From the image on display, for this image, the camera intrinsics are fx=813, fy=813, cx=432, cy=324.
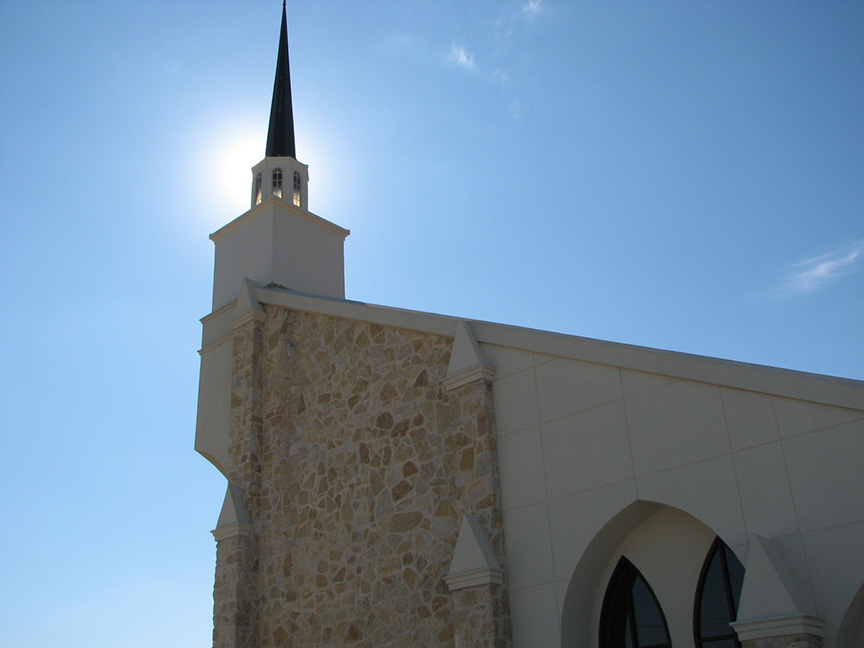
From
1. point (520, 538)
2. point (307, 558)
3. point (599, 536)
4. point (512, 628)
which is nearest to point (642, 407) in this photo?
point (599, 536)

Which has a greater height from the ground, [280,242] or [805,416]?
[280,242]

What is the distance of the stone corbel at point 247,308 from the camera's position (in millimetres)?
12930

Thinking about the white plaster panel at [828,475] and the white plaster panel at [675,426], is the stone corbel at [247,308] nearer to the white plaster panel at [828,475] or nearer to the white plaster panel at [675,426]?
the white plaster panel at [675,426]

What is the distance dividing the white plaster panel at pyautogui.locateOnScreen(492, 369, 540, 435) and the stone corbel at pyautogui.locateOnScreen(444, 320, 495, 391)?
225mm

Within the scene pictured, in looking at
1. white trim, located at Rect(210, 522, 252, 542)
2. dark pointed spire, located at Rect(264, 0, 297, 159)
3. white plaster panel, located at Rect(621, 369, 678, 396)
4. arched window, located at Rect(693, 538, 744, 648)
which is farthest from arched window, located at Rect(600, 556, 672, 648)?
dark pointed spire, located at Rect(264, 0, 297, 159)

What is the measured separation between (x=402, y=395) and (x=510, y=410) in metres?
1.78

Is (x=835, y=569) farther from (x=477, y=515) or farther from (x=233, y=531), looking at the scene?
(x=233, y=531)

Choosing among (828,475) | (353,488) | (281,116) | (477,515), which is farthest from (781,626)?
(281,116)

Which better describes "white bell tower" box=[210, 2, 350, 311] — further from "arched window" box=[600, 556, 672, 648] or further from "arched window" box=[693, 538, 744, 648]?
"arched window" box=[693, 538, 744, 648]

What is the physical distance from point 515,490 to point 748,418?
2.57m

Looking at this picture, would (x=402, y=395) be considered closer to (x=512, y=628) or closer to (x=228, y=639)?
(x=512, y=628)

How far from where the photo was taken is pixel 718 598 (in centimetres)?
739

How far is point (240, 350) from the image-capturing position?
13.0 meters

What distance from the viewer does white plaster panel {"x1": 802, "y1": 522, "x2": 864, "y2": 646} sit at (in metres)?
6.19
